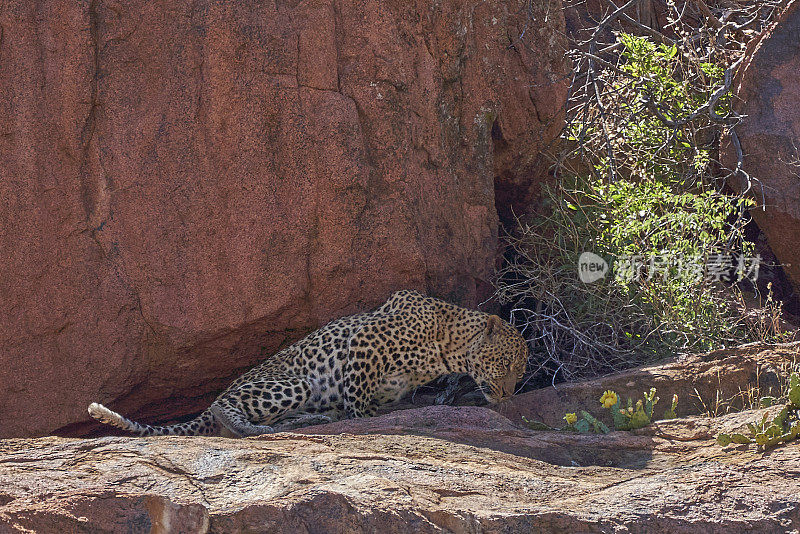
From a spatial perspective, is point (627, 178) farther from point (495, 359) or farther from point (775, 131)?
point (495, 359)

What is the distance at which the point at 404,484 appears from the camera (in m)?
3.80

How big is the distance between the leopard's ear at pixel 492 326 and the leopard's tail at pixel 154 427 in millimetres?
2382

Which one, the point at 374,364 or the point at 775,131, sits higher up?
the point at 775,131

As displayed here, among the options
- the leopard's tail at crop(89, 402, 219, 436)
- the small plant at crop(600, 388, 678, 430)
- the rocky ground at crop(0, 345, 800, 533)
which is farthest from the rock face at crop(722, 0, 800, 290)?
the leopard's tail at crop(89, 402, 219, 436)

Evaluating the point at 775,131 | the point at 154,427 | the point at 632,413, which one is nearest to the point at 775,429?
the point at 632,413

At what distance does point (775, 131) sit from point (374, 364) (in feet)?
15.2

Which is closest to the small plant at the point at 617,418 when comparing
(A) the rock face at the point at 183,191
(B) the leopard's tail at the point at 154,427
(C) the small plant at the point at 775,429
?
(C) the small plant at the point at 775,429

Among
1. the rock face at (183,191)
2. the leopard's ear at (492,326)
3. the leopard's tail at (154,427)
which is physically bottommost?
the leopard's tail at (154,427)

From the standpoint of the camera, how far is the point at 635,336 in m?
7.46

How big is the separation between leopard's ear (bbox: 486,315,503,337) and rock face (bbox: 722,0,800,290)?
9.56ft

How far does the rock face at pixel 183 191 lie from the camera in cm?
642

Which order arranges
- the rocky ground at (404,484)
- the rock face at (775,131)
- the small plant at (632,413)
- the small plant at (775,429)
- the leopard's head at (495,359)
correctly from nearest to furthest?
1. the rocky ground at (404,484)
2. the small plant at (775,429)
3. the small plant at (632,413)
4. the leopard's head at (495,359)
5. the rock face at (775,131)

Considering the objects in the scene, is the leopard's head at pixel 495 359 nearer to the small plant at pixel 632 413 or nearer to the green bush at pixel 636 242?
the green bush at pixel 636 242

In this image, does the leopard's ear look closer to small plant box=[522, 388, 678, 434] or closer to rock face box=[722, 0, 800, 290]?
small plant box=[522, 388, 678, 434]
